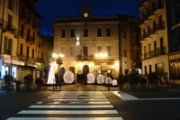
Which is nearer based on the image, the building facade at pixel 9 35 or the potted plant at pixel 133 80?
the potted plant at pixel 133 80

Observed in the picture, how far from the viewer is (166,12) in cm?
2653

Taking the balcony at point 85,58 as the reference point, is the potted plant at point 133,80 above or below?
below

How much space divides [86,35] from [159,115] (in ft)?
117

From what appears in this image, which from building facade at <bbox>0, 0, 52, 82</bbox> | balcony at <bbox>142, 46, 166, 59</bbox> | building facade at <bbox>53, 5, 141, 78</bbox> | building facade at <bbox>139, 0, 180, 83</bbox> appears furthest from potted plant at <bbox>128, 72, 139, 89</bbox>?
building facade at <bbox>53, 5, 141, 78</bbox>

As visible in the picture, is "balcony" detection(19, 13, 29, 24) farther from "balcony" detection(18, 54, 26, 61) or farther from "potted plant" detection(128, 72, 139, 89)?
"potted plant" detection(128, 72, 139, 89)

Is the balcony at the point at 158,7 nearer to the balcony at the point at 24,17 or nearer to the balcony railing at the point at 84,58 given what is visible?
the balcony railing at the point at 84,58

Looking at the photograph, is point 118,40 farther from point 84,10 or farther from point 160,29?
point 160,29

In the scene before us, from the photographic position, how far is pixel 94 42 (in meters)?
41.2

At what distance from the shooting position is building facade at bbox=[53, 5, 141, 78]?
40.5m

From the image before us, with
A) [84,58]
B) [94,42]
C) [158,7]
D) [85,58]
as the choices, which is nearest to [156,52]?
[158,7]

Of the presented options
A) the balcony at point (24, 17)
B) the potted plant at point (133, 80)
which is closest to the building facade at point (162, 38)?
the potted plant at point (133, 80)

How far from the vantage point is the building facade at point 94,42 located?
40.5m

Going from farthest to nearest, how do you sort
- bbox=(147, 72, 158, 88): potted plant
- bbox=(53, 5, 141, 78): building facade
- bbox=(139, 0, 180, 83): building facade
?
bbox=(53, 5, 141, 78): building facade, bbox=(139, 0, 180, 83): building facade, bbox=(147, 72, 158, 88): potted plant

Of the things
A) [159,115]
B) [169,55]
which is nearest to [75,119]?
[159,115]
